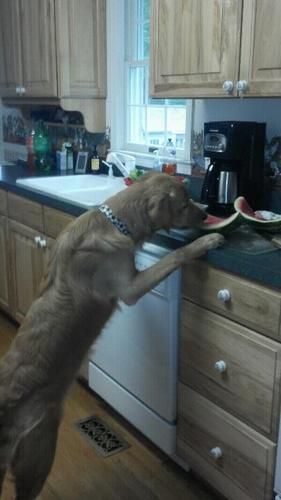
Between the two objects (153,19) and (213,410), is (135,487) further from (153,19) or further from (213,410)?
(153,19)

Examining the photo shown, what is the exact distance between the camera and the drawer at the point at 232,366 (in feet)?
5.08

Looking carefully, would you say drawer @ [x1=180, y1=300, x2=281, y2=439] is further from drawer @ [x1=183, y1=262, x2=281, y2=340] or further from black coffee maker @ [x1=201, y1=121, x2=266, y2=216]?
black coffee maker @ [x1=201, y1=121, x2=266, y2=216]

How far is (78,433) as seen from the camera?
7.76 ft

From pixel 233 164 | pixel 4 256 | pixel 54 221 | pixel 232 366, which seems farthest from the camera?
pixel 4 256

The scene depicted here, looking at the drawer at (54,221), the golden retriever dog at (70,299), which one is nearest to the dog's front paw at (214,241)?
the golden retriever dog at (70,299)

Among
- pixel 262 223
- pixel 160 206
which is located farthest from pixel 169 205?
pixel 262 223

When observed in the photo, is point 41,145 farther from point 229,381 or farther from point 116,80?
point 229,381

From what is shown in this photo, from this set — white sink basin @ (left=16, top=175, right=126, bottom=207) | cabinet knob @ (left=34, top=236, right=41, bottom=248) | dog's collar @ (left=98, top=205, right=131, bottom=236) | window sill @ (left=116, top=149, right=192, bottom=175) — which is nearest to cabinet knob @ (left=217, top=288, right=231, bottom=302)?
dog's collar @ (left=98, top=205, right=131, bottom=236)

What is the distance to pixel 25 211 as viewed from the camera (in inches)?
117

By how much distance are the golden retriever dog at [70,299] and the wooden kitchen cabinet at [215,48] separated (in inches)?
19.3

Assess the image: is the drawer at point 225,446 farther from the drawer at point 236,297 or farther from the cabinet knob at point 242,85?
the cabinet knob at point 242,85

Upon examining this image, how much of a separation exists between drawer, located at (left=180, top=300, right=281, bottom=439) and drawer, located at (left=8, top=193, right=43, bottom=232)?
126 cm

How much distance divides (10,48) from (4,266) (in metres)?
1.52

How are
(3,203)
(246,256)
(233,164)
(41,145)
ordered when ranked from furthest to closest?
(41,145)
(3,203)
(233,164)
(246,256)
